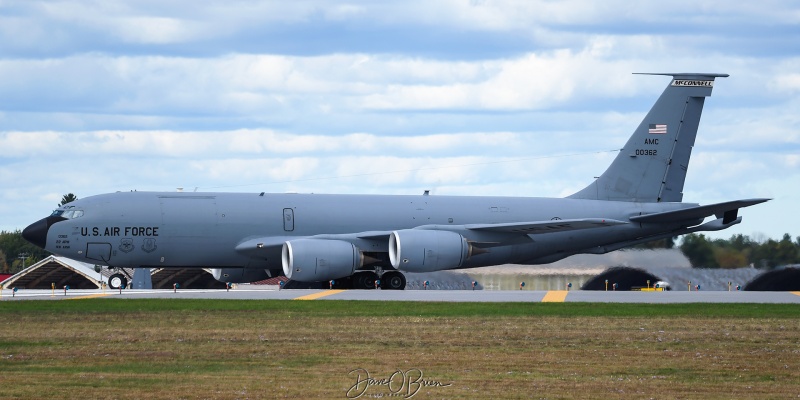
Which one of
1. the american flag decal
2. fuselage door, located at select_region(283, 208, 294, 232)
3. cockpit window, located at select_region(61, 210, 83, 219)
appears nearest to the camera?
cockpit window, located at select_region(61, 210, 83, 219)

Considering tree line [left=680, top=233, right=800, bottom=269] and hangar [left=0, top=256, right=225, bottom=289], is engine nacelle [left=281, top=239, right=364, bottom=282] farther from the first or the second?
hangar [left=0, top=256, right=225, bottom=289]

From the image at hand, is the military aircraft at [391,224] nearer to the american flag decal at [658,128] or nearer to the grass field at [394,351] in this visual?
the american flag decal at [658,128]

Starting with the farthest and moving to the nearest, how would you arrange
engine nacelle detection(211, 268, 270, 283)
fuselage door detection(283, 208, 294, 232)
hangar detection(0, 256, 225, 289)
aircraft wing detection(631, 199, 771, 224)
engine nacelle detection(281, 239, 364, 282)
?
1. hangar detection(0, 256, 225, 289)
2. engine nacelle detection(211, 268, 270, 283)
3. fuselage door detection(283, 208, 294, 232)
4. aircraft wing detection(631, 199, 771, 224)
5. engine nacelle detection(281, 239, 364, 282)

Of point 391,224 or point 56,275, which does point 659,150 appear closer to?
point 391,224

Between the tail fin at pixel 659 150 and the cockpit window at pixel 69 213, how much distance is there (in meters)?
17.8

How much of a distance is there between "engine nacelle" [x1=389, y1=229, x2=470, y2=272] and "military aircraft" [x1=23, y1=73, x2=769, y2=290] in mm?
43

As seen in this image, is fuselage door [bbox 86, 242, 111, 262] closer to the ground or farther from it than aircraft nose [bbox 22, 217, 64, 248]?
closer to the ground

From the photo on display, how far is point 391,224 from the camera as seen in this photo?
3941cm

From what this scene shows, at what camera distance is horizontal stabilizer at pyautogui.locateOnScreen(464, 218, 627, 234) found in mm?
37844

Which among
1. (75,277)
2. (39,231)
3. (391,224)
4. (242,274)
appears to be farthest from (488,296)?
(75,277)

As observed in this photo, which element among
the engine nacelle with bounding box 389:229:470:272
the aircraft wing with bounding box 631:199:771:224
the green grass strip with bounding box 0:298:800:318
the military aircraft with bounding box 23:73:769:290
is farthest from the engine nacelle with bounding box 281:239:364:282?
the aircraft wing with bounding box 631:199:771:224

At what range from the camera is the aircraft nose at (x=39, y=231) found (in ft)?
121

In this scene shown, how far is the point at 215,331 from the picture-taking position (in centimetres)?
2000

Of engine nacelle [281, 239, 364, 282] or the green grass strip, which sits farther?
engine nacelle [281, 239, 364, 282]
